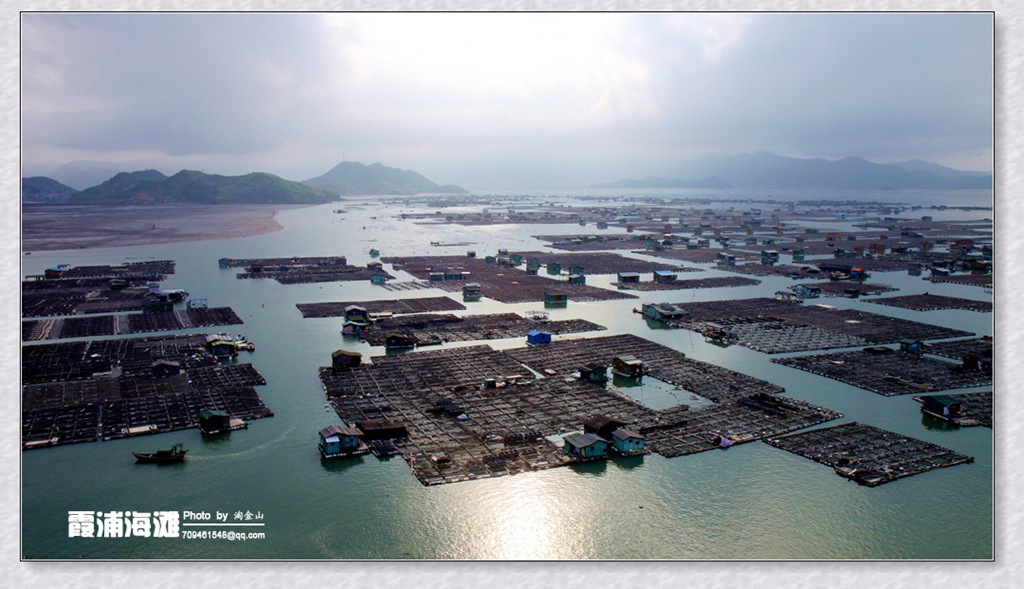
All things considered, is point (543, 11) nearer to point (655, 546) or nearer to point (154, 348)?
point (655, 546)

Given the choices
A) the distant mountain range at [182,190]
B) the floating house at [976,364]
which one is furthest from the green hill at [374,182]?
the floating house at [976,364]

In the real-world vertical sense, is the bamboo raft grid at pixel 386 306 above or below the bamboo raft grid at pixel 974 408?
above

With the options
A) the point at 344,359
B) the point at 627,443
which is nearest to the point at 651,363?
the point at 627,443

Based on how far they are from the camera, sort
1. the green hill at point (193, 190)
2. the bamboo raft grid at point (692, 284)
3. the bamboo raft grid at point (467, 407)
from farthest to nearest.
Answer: the green hill at point (193, 190)
the bamboo raft grid at point (692, 284)
the bamboo raft grid at point (467, 407)

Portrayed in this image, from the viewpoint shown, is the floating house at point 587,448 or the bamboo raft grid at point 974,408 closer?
the floating house at point 587,448

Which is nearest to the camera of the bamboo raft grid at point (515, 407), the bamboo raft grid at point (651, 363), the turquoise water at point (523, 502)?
the turquoise water at point (523, 502)

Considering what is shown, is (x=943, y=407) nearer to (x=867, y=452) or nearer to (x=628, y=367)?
(x=867, y=452)

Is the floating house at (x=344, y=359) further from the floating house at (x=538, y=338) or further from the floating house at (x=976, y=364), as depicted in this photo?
the floating house at (x=976, y=364)

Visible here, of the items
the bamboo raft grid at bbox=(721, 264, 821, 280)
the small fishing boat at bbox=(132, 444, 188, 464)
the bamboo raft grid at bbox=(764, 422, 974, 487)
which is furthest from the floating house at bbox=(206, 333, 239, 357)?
the bamboo raft grid at bbox=(721, 264, 821, 280)

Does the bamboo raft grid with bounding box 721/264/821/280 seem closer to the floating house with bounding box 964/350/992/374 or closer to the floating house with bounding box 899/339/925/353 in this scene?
the floating house with bounding box 899/339/925/353
